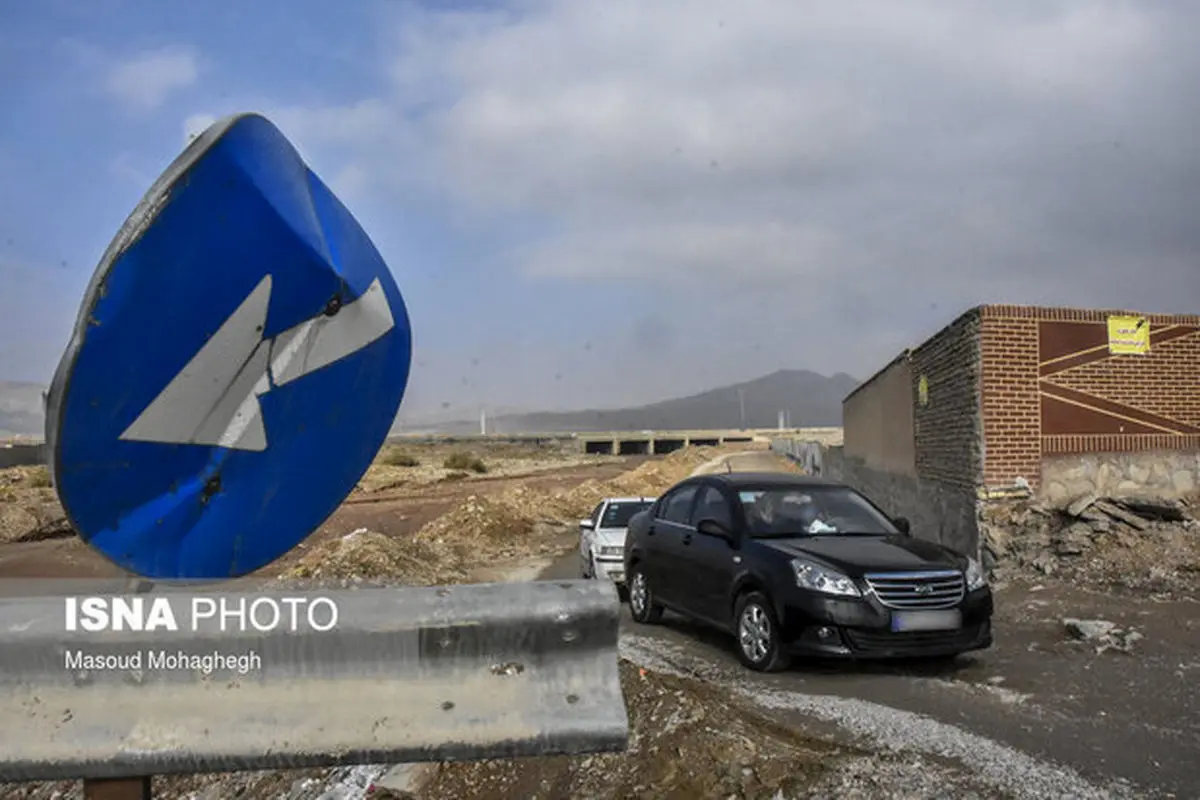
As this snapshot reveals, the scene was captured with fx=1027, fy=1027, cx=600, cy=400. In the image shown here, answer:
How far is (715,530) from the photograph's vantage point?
29.2ft

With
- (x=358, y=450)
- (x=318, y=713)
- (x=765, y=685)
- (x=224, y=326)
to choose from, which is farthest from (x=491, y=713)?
(x=765, y=685)

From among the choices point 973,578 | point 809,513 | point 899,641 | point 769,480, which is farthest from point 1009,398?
point 899,641

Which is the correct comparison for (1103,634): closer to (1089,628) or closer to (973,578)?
(1089,628)

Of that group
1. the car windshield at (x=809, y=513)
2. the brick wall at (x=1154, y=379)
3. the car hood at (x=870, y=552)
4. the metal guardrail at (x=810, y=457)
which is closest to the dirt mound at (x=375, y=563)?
the car windshield at (x=809, y=513)

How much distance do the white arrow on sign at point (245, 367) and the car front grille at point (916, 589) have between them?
5.37m

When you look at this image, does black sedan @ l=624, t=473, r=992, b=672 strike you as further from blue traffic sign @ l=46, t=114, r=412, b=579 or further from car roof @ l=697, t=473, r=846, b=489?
blue traffic sign @ l=46, t=114, r=412, b=579

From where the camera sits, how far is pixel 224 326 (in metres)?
2.98

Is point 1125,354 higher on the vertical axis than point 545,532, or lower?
higher

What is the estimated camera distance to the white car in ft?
44.2

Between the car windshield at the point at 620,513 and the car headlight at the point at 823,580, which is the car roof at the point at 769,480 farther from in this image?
the car windshield at the point at 620,513

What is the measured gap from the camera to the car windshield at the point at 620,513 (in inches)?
555

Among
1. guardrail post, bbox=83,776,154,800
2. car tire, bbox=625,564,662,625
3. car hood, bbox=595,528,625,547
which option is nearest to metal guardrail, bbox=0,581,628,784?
guardrail post, bbox=83,776,154,800

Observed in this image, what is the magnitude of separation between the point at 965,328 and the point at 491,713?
11687 millimetres

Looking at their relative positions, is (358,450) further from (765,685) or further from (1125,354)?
(1125,354)
